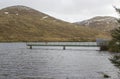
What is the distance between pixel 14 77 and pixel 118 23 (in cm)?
2754

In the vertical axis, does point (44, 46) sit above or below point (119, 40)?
below

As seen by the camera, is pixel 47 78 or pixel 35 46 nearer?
pixel 47 78

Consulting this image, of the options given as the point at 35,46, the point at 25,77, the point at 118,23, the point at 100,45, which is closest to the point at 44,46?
the point at 35,46

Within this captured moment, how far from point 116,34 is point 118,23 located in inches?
68.4

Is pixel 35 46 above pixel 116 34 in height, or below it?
below

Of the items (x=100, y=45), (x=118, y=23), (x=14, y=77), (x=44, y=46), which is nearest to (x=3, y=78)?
(x=14, y=77)

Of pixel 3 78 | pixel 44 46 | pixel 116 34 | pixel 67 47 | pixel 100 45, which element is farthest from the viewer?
pixel 44 46

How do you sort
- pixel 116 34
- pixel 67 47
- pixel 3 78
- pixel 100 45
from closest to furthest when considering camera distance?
1. pixel 116 34
2. pixel 3 78
3. pixel 100 45
4. pixel 67 47

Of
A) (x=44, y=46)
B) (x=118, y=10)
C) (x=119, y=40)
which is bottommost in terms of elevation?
(x=44, y=46)

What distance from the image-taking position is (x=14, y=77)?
5541 cm

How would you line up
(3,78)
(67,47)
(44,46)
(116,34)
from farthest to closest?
(44,46) → (67,47) → (3,78) → (116,34)

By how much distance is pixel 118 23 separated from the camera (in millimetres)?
33938

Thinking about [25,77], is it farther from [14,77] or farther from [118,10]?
[118,10]

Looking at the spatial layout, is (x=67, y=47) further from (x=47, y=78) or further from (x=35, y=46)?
(x=47, y=78)
